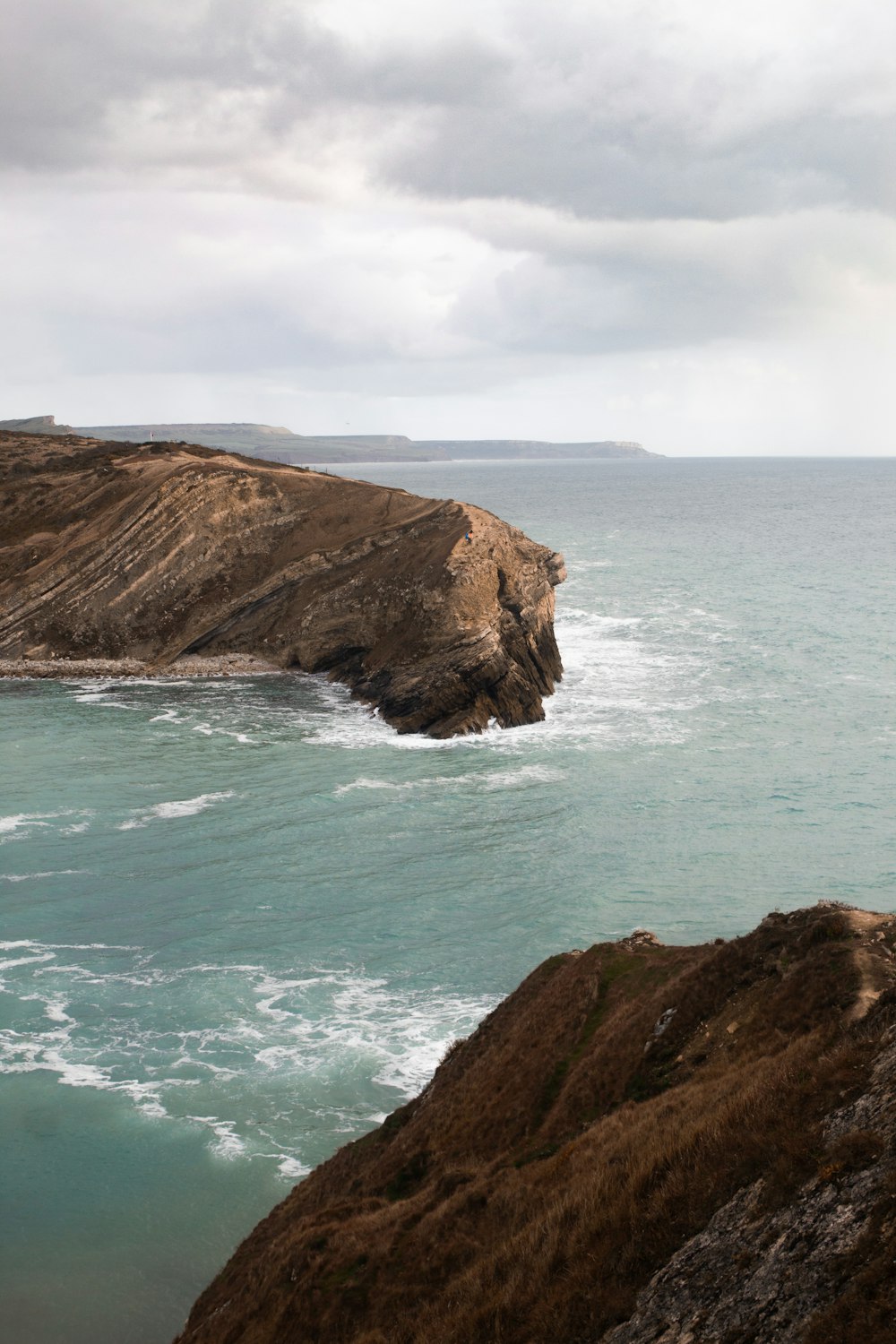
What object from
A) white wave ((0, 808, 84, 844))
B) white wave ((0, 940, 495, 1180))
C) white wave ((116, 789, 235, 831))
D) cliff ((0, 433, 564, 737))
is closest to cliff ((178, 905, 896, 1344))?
white wave ((0, 940, 495, 1180))

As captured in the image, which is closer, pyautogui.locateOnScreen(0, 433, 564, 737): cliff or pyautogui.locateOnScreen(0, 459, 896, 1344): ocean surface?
pyautogui.locateOnScreen(0, 459, 896, 1344): ocean surface

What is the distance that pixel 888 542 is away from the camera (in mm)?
136500

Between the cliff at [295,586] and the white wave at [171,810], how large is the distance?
12831 mm

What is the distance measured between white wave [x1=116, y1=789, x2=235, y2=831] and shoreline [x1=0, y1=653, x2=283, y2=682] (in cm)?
2215

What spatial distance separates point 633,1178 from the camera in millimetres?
13609

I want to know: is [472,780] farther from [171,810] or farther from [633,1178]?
[633,1178]

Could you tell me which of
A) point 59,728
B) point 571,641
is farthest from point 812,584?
point 59,728

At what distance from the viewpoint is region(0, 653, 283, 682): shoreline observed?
6462cm

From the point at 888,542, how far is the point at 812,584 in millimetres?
43610

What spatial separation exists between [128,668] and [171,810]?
25.3 metres

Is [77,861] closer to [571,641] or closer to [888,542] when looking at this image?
[571,641]

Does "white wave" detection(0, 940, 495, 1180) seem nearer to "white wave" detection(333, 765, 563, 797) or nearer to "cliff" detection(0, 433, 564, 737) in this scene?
"white wave" detection(333, 765, 563, 797)

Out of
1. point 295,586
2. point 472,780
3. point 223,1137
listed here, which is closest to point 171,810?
point 472,780

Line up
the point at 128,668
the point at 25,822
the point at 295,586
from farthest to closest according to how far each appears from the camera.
→ the point at 295,586
the point at 128,668
the point at 25,822
